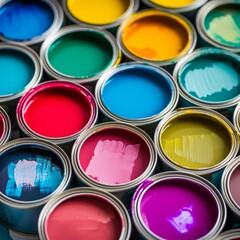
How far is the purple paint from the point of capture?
1.94 m

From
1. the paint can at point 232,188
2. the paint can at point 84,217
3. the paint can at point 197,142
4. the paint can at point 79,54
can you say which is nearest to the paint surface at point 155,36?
the paint can at point 79,54

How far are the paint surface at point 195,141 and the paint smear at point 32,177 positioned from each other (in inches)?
18.8

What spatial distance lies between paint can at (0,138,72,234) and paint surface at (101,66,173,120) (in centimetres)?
34

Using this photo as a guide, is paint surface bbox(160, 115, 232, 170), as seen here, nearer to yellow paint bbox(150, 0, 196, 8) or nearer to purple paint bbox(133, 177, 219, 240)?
purple paint bbox(133, 177, 219, 240)

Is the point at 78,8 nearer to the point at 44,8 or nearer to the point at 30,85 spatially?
the point at 44,8

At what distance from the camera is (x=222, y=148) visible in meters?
2.19

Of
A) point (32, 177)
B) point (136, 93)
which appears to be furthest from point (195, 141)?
point (32, 177)

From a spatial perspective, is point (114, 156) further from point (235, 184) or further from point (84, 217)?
point (235, 184)

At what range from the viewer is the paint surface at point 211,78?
7.83 ft

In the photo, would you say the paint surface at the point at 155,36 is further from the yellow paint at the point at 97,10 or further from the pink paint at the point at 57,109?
the pink paint at the point at 57,109

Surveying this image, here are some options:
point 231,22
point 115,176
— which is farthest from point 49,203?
point 231,22

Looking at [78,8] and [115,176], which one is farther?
[78,8]

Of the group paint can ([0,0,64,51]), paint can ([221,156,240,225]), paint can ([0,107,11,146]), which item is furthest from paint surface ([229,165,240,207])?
paint can ([0,0,64,51])

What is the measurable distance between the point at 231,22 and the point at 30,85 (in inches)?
43.5
